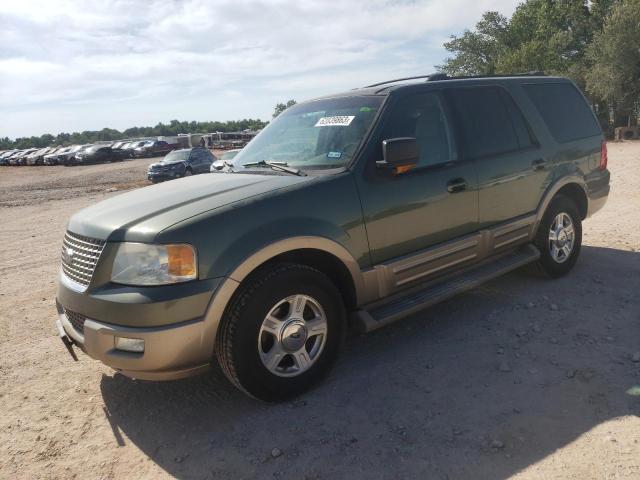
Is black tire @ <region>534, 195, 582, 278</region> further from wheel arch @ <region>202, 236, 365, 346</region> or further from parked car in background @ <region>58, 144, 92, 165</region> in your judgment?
parked car in background @ <region>58, 144, 92, 165</region>

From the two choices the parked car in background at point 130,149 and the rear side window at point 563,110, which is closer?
the rear side window at point 563,110

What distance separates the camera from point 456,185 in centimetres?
393

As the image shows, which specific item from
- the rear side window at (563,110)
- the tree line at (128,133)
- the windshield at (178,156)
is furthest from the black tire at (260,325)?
the tree line at (128,133)

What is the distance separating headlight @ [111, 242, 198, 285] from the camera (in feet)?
9.05

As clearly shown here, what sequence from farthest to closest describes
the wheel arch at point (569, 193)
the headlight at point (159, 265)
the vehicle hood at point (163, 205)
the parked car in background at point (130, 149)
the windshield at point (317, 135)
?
the parked car in background at point (130, 149), the wheel arch at point (569, 193), the windshield at point (317, 135), the vehicle hood at point (163, 205), the headlight at point (159, 265)

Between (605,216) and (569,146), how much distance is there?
334cm

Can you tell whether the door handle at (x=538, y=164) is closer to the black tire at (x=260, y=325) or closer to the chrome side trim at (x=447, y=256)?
the chrome side trim at (x=447, y=256)

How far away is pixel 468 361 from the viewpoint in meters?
3.61

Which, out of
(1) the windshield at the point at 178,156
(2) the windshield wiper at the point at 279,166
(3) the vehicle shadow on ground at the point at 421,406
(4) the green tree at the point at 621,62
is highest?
(4) the green tree at the point at 621,62

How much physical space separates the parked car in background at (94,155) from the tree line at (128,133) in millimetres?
58400

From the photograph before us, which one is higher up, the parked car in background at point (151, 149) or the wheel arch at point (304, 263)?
the parked car in background at point (151, 149)

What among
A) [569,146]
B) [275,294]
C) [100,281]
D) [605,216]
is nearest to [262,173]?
[275,294]

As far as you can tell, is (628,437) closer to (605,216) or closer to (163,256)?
(163,256)

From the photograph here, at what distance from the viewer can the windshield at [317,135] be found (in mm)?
3656
